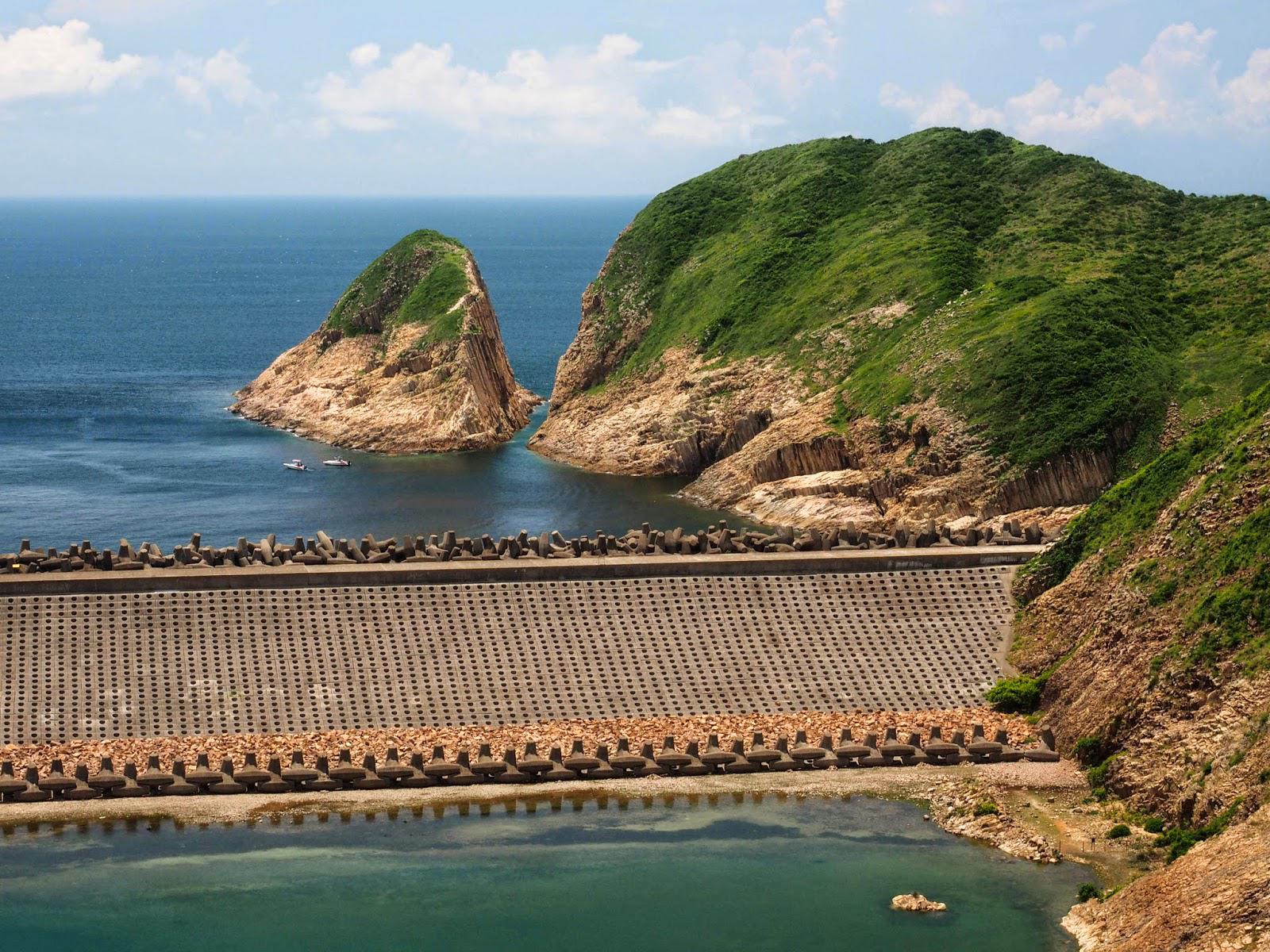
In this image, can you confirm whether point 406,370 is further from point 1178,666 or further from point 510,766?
point 1178,666

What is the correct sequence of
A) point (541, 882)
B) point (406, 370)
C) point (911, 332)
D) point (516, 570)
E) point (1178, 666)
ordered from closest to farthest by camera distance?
point (541, 882) < point (1178, 666) < point (516, 570) < point (911, 332) < point (406, 370)

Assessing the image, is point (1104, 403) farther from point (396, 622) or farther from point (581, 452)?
point (396, 622)

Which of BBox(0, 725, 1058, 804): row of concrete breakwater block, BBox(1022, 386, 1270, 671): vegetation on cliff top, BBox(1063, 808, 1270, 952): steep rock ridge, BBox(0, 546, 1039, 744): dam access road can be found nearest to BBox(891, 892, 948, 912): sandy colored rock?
BBox(1063, 808, 1270, 952): steep rock ridge

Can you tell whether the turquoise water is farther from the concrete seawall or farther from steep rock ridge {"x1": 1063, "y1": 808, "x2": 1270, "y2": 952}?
the concrete seawall

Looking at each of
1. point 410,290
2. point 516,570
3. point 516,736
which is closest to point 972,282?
point 410,290

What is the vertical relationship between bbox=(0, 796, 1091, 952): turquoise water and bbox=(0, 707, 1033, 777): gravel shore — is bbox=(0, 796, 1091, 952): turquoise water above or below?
below

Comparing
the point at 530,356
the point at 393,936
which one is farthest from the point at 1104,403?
the point at 530,356
